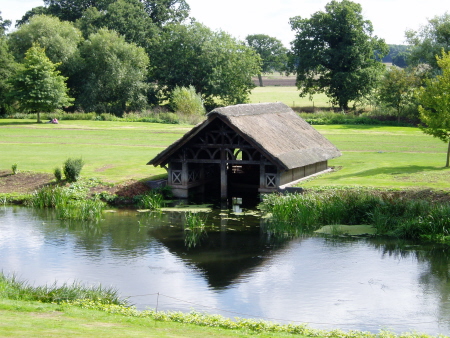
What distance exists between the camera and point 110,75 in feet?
255

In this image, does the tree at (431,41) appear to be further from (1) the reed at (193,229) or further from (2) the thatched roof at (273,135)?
(1) the reed at (193,229)

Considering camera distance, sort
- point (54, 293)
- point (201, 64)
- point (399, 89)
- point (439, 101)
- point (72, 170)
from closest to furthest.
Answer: point (54, 293) → point (72, 170) → point (439, 101) → point (399, 89) → point (201, 64)

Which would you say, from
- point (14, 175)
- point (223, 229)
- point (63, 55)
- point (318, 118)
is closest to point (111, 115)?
point (63, 55)

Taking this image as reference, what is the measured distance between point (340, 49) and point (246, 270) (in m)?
59.6

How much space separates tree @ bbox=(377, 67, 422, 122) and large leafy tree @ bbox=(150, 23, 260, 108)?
69.8ft

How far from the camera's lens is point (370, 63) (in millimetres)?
77188

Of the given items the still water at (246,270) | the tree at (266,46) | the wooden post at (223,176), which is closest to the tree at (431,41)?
the wooden post at (223,176)

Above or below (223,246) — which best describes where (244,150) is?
above

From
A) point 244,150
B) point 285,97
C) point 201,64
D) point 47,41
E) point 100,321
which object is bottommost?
point 100,321

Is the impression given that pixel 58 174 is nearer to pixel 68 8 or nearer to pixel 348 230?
pixel 348 230

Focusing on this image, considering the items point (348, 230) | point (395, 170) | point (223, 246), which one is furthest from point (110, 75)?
point (223, 246)

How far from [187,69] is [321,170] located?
49.0 meters

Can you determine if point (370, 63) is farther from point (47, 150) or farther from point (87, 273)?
point (87, 273)

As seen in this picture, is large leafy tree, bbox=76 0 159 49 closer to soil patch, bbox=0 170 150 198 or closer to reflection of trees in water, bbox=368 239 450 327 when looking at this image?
soil patch, bbox=0 170 150 198
